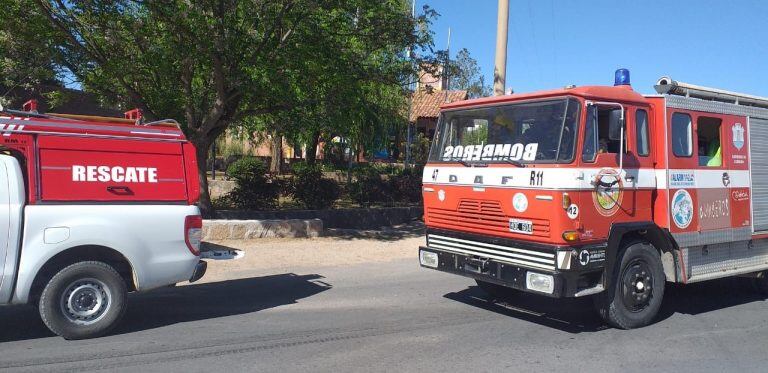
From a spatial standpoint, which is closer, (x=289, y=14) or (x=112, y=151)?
(x=112, y=151)

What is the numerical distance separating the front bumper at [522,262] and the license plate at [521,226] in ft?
0.43

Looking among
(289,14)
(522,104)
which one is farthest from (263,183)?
(522,104)

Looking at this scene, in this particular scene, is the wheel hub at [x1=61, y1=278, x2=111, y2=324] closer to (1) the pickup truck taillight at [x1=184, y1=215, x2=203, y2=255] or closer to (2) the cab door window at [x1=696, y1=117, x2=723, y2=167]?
(1) the pickup truck taillight at [x1=184, y1=215, x2=203, y2=255]

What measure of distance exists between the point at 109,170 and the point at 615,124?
535cm

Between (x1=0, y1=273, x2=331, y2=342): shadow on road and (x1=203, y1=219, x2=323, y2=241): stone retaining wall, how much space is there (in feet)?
8.82

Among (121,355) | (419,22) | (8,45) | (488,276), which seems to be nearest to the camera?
(121,355)

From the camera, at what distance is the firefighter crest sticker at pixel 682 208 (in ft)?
23.2

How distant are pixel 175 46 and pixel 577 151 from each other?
7.80 metres

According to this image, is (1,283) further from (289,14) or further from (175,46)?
(289,14)

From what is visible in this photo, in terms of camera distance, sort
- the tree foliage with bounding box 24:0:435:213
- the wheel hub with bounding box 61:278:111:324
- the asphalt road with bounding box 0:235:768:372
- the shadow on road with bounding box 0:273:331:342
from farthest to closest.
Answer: the tree foliage with bounding box 24:0:435:213
the shadow on road with bounding box 0:273:331:342
the wheel hub with bounding box 61:278:111:324
the asphalt road with bounding box 0:235:768:372

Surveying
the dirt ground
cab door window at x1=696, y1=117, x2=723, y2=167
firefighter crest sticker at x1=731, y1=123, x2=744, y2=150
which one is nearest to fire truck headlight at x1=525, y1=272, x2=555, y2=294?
cab door window at x1=696, y1=117, x2=723, y2=167

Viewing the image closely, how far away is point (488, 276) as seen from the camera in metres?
6.86

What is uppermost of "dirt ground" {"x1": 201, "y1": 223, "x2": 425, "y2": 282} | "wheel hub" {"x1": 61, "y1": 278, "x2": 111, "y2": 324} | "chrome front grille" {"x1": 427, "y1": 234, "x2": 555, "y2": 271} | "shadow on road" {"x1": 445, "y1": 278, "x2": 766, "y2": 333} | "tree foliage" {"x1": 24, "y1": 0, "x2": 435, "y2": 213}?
"tree foliage" {"x1": 24, "y1": 0, "x2": 435, "y2": 213}

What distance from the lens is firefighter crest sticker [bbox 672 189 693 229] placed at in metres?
7.09
